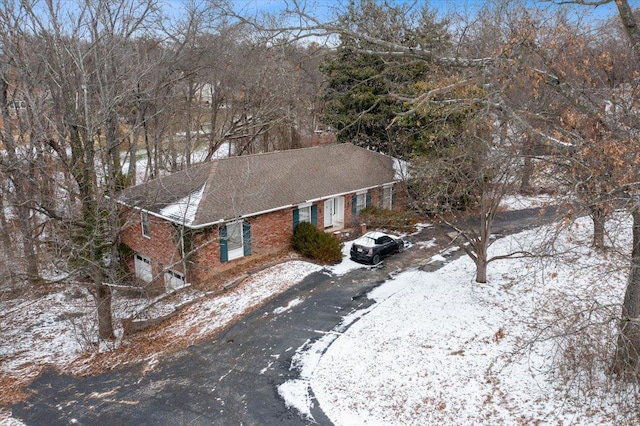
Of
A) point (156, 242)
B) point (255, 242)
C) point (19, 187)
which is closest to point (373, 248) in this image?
point (255, 242)

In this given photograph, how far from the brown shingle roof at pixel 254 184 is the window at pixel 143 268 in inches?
111

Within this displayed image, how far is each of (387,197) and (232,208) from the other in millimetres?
10786

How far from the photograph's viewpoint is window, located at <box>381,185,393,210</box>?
26.9 meters

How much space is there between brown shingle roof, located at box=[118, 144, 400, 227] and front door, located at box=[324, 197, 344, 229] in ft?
2.36

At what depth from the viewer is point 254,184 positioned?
21.1m

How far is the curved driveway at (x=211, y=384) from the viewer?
10.6 meters

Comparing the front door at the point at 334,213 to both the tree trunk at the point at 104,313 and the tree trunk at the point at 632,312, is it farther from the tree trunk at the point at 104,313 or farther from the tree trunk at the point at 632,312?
the tree trunk at the point at 632,312

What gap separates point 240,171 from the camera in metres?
21.4

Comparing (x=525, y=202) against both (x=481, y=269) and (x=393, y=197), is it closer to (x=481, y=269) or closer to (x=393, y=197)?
(x=393, y=197)

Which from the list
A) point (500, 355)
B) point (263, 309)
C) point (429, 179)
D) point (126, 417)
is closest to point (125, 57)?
point (263, 309)

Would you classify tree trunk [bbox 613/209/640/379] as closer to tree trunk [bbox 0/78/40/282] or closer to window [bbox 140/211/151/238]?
tree trunk [bbox 0/78/40/282]

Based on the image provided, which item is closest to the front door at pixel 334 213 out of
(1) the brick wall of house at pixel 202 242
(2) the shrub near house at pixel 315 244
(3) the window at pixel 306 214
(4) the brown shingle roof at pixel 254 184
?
(1) the brick wall of house at pixel 202 242

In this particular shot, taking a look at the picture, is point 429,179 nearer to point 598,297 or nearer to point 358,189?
point 598,297

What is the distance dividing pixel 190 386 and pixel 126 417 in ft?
5.33
